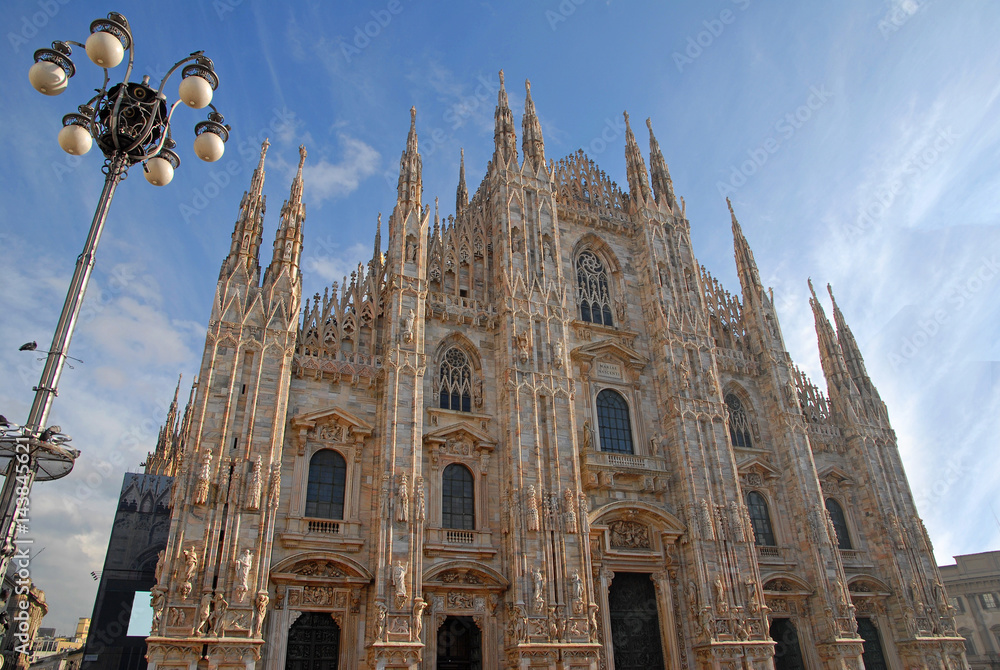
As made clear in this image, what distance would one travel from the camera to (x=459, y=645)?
20.5 meters

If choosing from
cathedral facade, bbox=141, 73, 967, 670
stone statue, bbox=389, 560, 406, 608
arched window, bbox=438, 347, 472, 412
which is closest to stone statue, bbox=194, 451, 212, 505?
cathedral facade, bbox=141, 73, 967, 670

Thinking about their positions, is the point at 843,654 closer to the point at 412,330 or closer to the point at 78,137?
the point at 412,330

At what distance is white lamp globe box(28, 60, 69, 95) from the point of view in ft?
28.6

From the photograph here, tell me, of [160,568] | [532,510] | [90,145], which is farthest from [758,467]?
[90,145]

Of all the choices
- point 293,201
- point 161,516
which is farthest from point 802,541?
point 161,516

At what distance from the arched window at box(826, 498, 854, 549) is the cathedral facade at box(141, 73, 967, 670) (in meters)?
0.11

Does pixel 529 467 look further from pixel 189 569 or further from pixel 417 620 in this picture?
pixel 189 569

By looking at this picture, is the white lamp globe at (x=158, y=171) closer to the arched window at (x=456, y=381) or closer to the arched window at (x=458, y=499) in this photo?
the arched window at (x=458, y=499)

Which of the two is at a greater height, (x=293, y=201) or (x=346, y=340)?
(x=293, y=201)

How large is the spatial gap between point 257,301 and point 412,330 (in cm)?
505

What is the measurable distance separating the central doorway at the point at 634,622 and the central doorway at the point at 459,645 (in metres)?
4.87

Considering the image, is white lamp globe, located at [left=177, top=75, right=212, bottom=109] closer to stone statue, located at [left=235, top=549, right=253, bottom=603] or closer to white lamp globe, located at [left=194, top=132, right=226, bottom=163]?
white lamp globe, located at [left=194, top=132, right=226, bottom=163]

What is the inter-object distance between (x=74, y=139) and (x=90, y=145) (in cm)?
28

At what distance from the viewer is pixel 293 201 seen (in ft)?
77.5
